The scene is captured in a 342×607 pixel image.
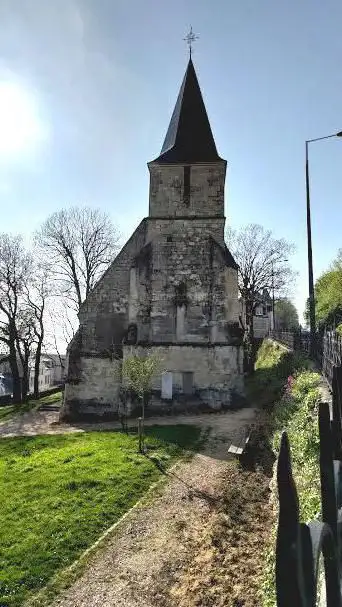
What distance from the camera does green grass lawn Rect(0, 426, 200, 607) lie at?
8578 mm

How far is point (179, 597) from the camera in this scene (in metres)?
7.51

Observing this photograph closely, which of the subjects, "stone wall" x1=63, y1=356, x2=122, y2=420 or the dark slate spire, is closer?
"stone wall" x1=63, y1=356, x2=122, y2=420

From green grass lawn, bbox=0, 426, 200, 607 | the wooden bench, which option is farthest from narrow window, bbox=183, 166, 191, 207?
the wooden bench

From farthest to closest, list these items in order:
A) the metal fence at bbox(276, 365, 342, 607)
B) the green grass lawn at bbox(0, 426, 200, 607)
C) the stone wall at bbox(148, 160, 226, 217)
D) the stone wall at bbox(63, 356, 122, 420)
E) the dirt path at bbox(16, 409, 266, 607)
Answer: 1. the stone wall at bbox(148, 160, 226, 217)
2. the stone wall at bbox(63, 356, 122, 420)
3. the green grass lawn at bbox(0, 426, 200, 607)
4. the dirt path at bbox(16, 409, 266, 607)
5. the metal fence at bbox(276, 365, 342, 607)

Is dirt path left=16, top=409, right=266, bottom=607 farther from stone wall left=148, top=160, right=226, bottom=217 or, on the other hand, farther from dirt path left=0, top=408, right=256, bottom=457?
stone wall left=148, top=160, right=226, bottom=217

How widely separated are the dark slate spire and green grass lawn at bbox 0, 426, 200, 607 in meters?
14.6

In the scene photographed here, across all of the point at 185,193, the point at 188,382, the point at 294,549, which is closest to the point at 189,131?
the point at 185,193

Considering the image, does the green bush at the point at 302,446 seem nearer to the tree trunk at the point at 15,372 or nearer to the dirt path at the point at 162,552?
the dirt path at the point at 162,552

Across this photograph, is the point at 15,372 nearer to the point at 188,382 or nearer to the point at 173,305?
the point at 173,305

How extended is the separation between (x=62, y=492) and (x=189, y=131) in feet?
67.5

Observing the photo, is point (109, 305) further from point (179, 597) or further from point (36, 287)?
point (179, 597)

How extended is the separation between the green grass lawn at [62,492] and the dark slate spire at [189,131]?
14.6m

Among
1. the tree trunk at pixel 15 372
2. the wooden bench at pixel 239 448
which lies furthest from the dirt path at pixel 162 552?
the tree trunk at pixel 15 372

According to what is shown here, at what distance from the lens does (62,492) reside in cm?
1172
